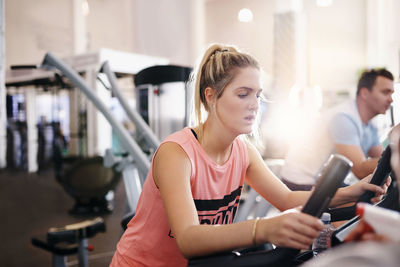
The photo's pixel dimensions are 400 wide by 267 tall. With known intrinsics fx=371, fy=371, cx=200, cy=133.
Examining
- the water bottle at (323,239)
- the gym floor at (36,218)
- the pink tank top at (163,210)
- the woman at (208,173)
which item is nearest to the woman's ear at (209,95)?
the woman at (208,173)

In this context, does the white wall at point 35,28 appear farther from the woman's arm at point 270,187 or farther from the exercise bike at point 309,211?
the exercise bike at point 309,211

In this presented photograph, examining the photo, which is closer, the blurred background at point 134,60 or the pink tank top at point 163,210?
the pink tank top at point 163,210

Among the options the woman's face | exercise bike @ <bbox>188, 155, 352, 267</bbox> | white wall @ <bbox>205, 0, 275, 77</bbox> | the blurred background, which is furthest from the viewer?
white wall @ <bbox>205, 0, 275, 77</bbox>

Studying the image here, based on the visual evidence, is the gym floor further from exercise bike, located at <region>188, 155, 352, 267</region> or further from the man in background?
exercise bike, located at <region>188, 155, 352, 267</region>

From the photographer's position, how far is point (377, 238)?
48cm

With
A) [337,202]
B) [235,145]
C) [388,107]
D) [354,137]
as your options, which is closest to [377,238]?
[337,202]

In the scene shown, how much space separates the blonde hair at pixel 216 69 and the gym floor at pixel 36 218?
185 cm

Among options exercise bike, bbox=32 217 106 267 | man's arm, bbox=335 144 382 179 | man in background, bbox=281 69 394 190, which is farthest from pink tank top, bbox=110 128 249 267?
exercise bike, bbox=32 217 106 267

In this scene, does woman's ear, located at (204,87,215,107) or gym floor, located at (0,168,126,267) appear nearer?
woman's ear, located at (204,87,215,107)

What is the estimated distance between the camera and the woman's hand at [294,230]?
2.06 ft

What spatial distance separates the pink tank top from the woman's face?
0.12m

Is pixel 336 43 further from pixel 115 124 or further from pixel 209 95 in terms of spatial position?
pixel 209 95

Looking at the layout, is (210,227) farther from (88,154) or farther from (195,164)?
(88,154)

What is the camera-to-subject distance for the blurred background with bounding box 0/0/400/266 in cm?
438
